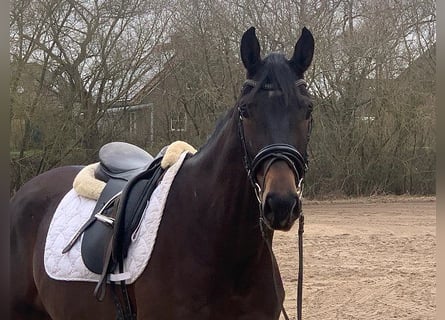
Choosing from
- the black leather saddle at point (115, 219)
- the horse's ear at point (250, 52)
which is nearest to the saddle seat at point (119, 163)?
the black leather saddle at point (115, 219)

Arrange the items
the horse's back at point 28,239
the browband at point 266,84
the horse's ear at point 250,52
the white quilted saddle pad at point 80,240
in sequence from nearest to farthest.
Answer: the browband at point 266,84 < the horse's ear at point 250,52 < the white quilted saddle pad at point 80,240 < the horse's back at point 28,239

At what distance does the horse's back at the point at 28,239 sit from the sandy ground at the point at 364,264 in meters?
2.99

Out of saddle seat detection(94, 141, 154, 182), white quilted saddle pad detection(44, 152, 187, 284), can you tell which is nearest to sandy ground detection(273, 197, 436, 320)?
saddle seat detection(94, 141, 154, 182)

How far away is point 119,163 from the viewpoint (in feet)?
10.5

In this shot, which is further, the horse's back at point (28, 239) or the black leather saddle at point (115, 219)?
the horse's back at point (28, 239)

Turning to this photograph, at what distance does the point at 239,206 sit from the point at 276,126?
0.42 m

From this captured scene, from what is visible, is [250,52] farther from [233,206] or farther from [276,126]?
[233,206]

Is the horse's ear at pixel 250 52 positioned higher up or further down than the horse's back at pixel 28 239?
higher up

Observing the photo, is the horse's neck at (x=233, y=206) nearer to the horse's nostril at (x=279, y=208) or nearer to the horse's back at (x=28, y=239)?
the horse's nostril at (x=279, y=208)

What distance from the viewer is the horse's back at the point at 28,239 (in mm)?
3260

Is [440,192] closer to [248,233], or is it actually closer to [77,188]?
[248,233]

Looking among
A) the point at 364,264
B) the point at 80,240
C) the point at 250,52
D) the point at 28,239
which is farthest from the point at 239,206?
the point at 364,264

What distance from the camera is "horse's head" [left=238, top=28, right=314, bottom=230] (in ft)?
6.05

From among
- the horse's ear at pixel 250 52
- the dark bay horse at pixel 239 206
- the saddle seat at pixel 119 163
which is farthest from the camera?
the saddle seat at pixel 119 163
